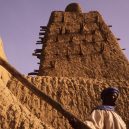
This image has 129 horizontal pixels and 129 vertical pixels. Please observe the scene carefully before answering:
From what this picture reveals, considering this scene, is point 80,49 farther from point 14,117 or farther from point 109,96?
point 109,96

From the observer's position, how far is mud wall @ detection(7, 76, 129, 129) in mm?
17531

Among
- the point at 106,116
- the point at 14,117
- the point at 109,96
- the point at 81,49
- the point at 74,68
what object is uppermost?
the point at 81,49

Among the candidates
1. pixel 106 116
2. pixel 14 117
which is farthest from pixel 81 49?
pixel 106 116

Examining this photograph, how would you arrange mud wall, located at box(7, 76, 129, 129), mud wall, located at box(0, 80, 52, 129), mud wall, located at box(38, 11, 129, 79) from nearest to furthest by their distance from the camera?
mud wall, located at box(0, 80, 52, 129) < mud wall, located at box(7, 76, 129, 129) < mud wall, located at box(38, 11, 129, 79)

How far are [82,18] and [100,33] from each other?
181 centimetres

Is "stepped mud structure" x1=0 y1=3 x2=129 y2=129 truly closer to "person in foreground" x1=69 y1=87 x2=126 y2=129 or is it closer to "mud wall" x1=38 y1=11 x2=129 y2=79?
"mud wall" x1=38 y1=11 x2=129 y2=79

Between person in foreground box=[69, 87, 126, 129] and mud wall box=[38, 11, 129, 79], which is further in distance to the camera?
mud wall box=[38, 11, 129, 79]

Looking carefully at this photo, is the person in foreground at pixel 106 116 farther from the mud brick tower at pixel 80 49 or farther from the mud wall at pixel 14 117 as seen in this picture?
the mud brick tower at pixel 80 49

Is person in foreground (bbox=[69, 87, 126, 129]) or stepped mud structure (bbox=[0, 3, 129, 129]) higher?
stepped mud structure (bbox=[0, 3, 129, 129])

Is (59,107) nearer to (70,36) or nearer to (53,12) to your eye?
(70,36)

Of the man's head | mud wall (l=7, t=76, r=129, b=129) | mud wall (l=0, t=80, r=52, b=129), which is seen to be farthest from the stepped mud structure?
the man's head

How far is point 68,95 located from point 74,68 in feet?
24.5

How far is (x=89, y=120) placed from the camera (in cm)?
496

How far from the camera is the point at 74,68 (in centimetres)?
2608
